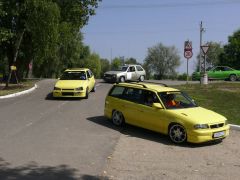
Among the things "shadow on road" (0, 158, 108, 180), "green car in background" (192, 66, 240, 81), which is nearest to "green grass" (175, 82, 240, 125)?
"shadow on road" (0, 158, 108, 180)

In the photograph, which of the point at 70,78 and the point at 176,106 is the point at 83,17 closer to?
the point at 70,78

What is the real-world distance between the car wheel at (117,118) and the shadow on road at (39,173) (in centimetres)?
516

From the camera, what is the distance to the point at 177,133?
11320 millimetres

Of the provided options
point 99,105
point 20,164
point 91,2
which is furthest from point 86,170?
point 91,2

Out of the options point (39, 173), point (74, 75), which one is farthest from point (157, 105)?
point (74, 75)

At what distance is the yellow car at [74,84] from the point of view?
1984cm

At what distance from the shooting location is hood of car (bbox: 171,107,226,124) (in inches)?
439

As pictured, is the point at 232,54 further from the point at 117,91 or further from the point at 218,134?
the point at 218,134

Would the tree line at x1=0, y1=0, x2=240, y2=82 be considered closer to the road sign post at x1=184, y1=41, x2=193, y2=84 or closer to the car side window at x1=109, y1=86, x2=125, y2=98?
the road sign post at x1=184, y1=41, x2=193, y2=84

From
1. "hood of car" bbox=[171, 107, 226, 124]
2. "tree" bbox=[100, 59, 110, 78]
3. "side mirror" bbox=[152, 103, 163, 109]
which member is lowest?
"hood of car" bbox=[171, 107, 226, 124]

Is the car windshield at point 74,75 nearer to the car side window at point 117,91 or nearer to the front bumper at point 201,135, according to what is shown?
→ the car side window at point 117,91

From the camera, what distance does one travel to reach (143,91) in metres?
12.9

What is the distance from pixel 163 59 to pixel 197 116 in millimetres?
87538

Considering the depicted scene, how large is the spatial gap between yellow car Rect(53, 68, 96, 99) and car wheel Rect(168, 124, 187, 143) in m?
9.20
